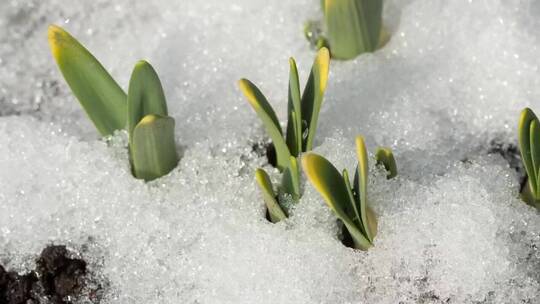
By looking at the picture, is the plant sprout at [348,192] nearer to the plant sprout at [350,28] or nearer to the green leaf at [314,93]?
the green leaf at [314,93]

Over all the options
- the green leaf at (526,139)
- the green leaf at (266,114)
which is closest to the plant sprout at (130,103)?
the green leaf at (266,114)

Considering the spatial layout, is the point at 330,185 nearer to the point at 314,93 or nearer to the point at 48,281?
the point at 314,93

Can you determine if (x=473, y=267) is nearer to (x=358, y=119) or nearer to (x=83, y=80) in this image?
(x=358, y=119)

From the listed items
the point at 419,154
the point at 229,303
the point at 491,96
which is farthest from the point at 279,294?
the point at 491,96

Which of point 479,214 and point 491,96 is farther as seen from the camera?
point 491,96

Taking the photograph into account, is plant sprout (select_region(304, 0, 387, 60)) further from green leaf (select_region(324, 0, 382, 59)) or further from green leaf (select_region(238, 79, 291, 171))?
green leaf (select_region(238, 79, 291, 171))

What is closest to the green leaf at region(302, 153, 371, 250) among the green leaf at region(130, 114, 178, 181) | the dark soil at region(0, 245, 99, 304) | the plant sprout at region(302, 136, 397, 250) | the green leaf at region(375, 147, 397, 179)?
the plant sprout at region(302, 136, 397, 250)

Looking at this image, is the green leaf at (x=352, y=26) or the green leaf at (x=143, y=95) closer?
the green leaf at (x=143, y=95)
